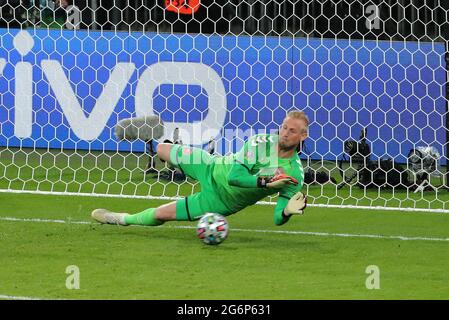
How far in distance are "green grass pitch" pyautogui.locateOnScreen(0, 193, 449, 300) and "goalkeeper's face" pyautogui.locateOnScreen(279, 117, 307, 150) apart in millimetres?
775

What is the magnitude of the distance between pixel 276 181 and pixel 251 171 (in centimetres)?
40

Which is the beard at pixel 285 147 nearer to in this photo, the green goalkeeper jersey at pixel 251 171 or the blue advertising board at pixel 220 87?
the green goalkeeper jersey at pixel 251 171

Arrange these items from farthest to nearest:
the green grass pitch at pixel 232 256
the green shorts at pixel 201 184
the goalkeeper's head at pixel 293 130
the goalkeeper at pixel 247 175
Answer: the green shorts at pixel 201 184, the goalkeeper's head at pixel 293 130, the goalkeeper at pixel 247 175, the green grass pitch at pixel 232 256

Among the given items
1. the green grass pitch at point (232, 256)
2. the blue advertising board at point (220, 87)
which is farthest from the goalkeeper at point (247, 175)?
the blue advertising board at point (220, 87)

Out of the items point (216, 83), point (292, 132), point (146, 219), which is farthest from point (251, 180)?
point (216, 83)

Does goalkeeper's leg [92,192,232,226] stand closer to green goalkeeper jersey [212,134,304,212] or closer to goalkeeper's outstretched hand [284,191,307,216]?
green goalkeeper jersey [212,134,304,212]

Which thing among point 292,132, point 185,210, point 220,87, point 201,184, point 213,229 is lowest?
point 213,229

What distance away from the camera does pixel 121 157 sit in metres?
15.0

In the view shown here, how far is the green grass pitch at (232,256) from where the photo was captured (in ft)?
25.4

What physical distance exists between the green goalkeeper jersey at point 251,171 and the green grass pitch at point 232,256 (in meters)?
0.37

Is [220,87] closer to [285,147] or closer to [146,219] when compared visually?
[146,219]

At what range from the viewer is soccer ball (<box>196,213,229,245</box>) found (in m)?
9.38

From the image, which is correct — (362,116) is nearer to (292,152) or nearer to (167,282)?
(292,152)

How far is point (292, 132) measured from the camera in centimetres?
949
